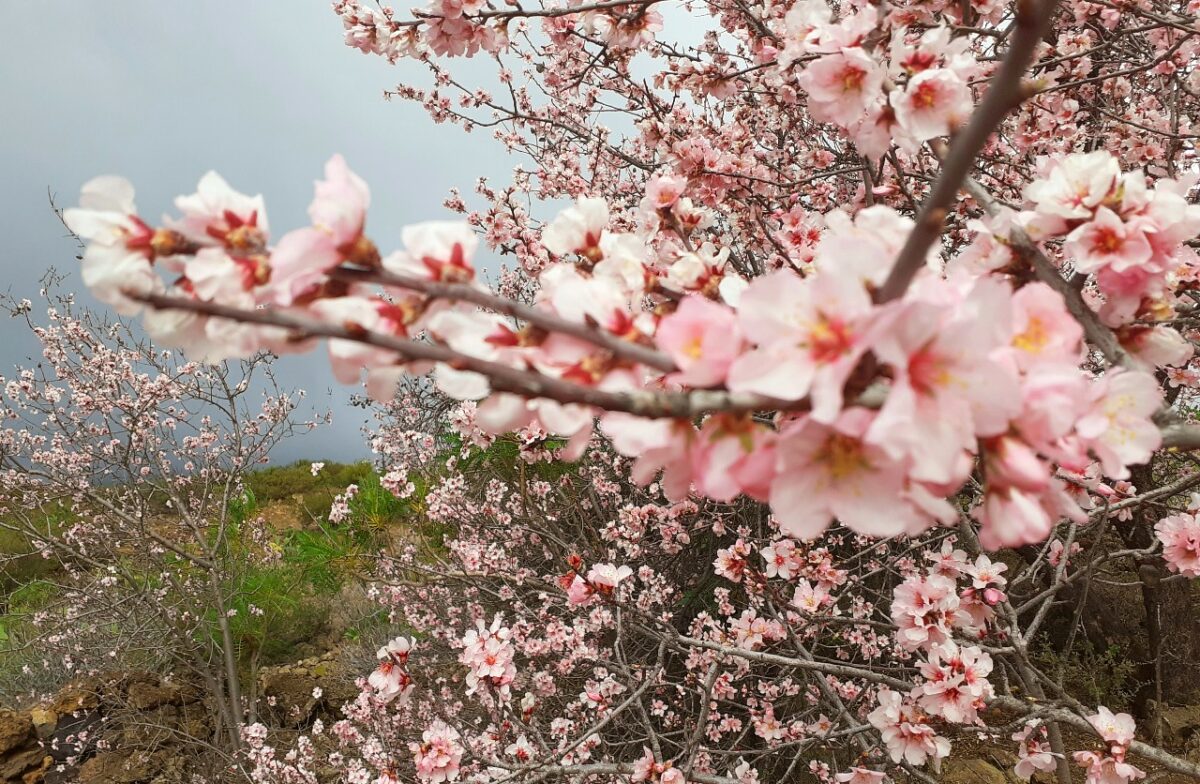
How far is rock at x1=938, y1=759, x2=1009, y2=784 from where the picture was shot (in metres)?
4.35

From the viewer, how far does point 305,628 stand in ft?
26.0

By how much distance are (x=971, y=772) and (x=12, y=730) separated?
307 inches

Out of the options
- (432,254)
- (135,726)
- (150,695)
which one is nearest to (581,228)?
(432,254)

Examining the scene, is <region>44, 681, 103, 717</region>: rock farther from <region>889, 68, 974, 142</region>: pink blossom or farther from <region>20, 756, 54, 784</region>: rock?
<region>889, 68, 974, 142</region>: pink blossom

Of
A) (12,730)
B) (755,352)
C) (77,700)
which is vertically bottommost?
(755,352)

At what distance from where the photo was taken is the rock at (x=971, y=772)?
14.3 feet

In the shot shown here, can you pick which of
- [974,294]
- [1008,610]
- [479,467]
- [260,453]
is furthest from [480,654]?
[260,453]

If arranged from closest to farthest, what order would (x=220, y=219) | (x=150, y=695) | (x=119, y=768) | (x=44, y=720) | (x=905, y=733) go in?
1. (x=220, y=219)
2. (x=905, y=733)
3. (x=119, y=768)
4. (x=44, y=720)
5. (x=150, y=695)

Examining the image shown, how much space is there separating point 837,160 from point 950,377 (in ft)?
14.2

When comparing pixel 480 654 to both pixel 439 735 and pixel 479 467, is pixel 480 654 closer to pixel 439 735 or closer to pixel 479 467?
pixel 439 735

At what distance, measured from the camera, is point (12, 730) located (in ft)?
16.8

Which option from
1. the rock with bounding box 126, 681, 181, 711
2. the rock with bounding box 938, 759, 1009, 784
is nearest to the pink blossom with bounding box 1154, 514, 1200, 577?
the rock with bounding box 938, 759, 1009, 784

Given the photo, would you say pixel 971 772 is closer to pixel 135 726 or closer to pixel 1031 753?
pixel 1031 753

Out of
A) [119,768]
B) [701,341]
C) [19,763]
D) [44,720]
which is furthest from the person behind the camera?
[44,720]
